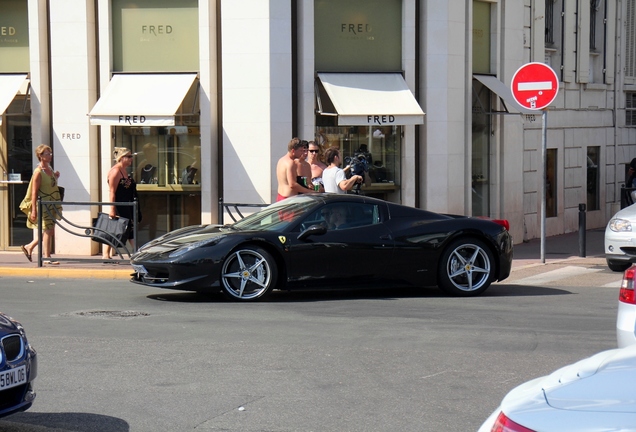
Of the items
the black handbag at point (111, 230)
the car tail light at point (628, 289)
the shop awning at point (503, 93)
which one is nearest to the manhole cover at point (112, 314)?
the black handbag at point (111, 230)

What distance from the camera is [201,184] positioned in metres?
17.6

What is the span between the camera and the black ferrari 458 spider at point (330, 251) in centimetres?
1153

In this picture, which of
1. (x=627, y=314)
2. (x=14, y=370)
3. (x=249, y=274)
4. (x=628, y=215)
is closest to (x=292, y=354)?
(x=627, y=314)

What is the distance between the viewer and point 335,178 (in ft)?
48.4

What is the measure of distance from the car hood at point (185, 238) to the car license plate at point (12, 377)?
5866mm

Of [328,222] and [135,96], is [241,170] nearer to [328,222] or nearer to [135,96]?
[135,96]

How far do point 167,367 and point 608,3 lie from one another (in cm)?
2095

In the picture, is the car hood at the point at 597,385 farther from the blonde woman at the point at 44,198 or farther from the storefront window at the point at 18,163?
the storefront window at the point at 18,163

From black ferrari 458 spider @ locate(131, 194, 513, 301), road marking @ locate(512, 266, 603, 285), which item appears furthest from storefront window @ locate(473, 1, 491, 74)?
black ferrari 458 spider @ locate(131, 194, 513, 301)

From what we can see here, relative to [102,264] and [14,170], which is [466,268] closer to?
[102,264]

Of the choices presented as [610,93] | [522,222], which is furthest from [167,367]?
[610,93]

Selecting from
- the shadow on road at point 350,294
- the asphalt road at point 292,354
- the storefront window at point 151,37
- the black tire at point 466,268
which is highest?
the storefront window at point 151,37

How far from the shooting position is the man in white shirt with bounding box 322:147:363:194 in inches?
573

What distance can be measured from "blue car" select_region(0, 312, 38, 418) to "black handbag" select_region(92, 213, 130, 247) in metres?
8.96
